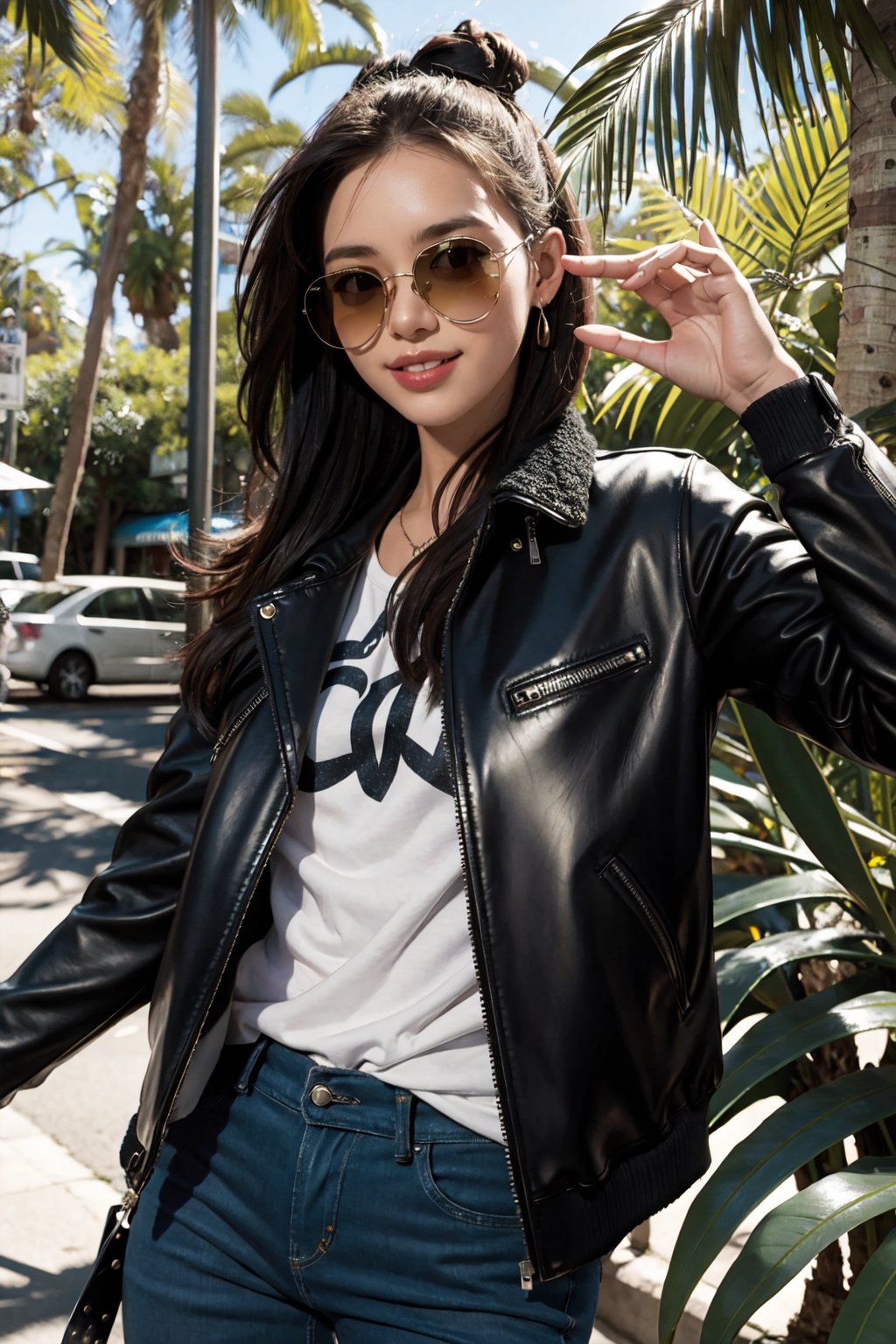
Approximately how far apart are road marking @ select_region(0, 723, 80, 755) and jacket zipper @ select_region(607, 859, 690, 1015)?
11887 millimetres

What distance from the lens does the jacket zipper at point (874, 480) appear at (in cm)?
134

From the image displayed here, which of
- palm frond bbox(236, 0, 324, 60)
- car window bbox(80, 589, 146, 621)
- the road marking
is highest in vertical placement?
palm frond bbox(236, 0, 324, 60)

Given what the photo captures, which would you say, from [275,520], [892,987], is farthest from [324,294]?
[892,987]

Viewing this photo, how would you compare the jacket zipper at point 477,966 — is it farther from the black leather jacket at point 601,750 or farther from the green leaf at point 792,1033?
the green leaf at point 792,1033

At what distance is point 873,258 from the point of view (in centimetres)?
287

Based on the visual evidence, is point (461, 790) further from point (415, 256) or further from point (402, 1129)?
point (415, 256)

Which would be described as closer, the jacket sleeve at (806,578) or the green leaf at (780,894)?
the jacket sleeve at (806,578)

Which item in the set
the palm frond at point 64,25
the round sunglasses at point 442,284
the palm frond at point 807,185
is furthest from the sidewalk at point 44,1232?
the palm frond at point 64,25

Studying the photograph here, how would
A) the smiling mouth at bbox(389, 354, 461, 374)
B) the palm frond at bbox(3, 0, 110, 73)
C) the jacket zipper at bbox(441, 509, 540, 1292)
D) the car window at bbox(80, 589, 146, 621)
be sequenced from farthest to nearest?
the car window at bbox(80, 589, 146, 621)
the palm frond at bbox(3, 0, 110, 73)
the smiling mouth at bbox(389, 354, 461, 374)
the jacket zipper at bbox(441, 509, 540, 1292)

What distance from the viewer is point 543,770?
1280 millimetres

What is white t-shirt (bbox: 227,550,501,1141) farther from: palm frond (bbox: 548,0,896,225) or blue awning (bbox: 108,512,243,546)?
blue awning (bbox: 108,512,243,546)

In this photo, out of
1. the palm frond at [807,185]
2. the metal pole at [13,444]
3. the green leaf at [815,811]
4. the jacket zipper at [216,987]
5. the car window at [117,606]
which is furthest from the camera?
the metal pole at [13,444]

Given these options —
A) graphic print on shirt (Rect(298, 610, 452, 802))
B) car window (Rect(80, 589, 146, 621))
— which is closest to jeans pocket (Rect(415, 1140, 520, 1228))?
graphic print on shirt (Rect(298, 610, 452, 802))

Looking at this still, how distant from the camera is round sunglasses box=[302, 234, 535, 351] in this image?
1502 mm
